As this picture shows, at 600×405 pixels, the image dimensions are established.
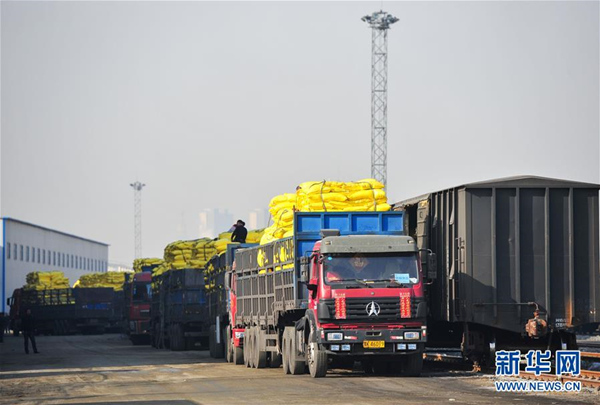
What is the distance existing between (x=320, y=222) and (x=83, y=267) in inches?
4231

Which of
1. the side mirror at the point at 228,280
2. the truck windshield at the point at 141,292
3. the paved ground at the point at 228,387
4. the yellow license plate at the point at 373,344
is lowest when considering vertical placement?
the paved ground at the point at 228,387

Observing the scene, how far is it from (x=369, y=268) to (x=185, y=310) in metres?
A: 19.1

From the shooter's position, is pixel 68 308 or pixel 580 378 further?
pixel 68 308

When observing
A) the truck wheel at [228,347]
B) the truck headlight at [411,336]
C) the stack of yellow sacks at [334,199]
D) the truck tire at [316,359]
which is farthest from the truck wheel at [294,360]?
the truck wheel at [228,347]

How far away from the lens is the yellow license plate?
21.6 meters

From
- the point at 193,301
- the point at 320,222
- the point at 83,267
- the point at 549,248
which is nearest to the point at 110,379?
the point at 320,222

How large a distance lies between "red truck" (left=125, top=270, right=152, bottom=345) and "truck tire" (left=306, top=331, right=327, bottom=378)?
26804 millimetres

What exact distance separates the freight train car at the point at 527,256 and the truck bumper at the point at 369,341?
1.97 metres

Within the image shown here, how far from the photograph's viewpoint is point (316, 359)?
Result: 2217cm

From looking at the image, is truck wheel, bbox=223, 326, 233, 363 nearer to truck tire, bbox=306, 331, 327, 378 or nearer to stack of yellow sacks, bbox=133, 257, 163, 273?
truck tire, bbox=306, 331, 327, 378

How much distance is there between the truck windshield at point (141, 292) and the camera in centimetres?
4941

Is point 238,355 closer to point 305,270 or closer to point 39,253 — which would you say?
point 305,270

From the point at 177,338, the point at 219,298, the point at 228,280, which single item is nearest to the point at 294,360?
the point at 228,280

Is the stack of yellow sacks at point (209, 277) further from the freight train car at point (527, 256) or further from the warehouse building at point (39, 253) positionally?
the warehouse building at point (39, 253)
